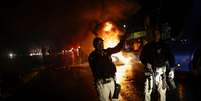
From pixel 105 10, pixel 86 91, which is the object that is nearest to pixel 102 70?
pixel 86 91

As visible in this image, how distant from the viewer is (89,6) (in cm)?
1459

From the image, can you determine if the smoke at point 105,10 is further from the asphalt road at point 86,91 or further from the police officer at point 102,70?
the police officer at point 102,70

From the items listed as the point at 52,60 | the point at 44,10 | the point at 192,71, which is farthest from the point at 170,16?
the point at 52,60

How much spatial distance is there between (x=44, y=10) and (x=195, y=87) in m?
12.0

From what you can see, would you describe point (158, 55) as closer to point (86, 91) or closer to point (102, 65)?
point (102, 65)

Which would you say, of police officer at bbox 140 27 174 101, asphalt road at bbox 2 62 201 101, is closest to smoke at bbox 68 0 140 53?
asphalt road at bbox 2 62 201 101

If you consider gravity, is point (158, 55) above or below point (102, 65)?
above

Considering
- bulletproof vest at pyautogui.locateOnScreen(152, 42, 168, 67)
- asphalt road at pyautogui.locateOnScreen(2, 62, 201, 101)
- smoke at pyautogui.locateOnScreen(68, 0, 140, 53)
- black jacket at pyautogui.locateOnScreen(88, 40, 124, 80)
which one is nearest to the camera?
black jacket at pyautogui.locateOnScreen(88, 40, 124, 80)

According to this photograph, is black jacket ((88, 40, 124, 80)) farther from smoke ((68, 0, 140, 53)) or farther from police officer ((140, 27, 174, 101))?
smoke ((68, 0, 140, 53))

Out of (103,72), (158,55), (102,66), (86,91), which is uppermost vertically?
(158,55)

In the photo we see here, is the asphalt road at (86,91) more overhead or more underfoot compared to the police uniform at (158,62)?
more underfoot

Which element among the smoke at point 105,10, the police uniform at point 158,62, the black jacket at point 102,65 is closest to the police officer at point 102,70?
the black jacket at point 102,65

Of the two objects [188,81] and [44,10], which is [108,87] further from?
[44,10]

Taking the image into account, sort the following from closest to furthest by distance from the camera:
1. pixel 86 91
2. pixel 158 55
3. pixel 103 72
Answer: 1. pixel 103 72
2. pixel 158 55
3. pixel 86 91
